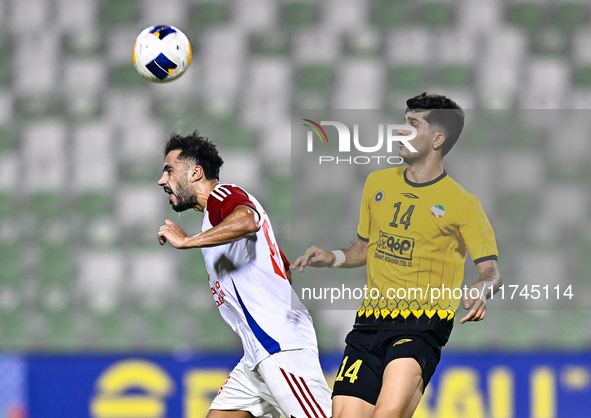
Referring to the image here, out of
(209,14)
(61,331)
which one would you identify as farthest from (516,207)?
(61,331)

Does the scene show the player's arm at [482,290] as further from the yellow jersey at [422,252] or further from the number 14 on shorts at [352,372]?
the number 14 on shorts at [352,372]

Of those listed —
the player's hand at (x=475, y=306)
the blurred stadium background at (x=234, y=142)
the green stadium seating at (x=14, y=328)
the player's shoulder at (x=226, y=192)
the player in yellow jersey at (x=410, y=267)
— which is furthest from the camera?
the green stadium seating at (x=14, y=328)

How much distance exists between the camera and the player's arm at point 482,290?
2266mm

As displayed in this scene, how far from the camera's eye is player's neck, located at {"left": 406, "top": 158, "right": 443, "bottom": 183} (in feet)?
9.20

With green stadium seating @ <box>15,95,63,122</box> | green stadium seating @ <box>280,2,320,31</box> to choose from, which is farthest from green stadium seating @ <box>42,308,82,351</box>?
green stadium seating @ <box>280,2,320,31</box>

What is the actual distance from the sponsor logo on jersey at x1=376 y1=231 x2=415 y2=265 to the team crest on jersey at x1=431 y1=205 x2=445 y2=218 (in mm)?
146

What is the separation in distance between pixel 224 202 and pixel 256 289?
1.21ft

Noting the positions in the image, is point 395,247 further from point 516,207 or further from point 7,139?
point 7,139

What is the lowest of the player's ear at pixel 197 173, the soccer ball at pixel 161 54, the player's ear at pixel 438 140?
the player's ear at pixel 197 173

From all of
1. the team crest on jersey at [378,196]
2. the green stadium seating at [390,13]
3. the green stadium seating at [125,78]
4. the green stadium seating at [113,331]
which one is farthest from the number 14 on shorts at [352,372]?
the green stadium seating at [125,78]

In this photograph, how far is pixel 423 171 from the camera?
9.26 feet

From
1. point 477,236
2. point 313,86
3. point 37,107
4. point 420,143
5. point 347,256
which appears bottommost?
point 347,256

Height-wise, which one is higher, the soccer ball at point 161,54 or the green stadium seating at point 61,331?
the soccer ball at point 161,54

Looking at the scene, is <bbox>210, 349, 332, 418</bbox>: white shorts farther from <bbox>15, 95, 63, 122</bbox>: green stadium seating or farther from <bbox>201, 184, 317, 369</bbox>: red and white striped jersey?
<bbox>15, 95, 63, 122</bbox>: green stadium seating
